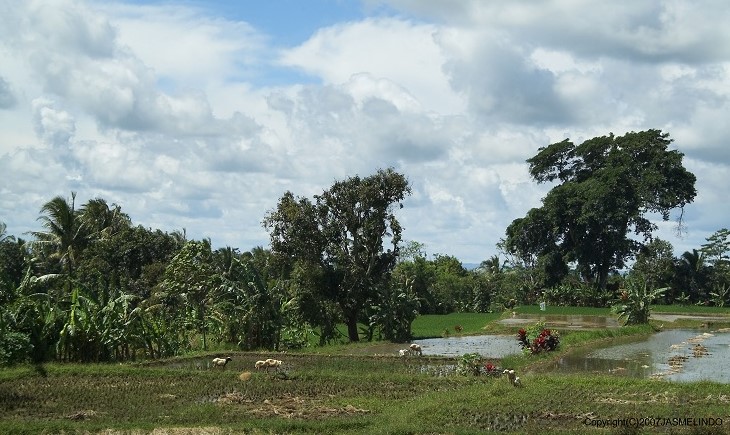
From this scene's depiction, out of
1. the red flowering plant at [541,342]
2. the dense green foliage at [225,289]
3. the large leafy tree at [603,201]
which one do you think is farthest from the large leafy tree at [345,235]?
the large leafy tree at [603,201]

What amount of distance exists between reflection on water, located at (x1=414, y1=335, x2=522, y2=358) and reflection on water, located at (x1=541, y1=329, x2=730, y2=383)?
2.58m

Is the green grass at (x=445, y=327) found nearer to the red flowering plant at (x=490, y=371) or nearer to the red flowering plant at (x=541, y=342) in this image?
the red flowering plant at (x=541, y=342)

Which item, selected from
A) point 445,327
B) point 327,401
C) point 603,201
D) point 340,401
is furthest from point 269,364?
point 603,201

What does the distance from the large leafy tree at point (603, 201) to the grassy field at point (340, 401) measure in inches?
1363

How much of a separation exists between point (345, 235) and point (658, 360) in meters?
12.2

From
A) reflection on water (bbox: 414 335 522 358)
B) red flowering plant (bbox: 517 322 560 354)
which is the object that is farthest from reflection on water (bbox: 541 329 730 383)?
reflection on water (bbox: 414 335 522 358)

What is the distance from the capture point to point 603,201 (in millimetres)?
50188

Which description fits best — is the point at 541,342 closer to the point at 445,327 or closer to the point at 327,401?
the point at 327,401

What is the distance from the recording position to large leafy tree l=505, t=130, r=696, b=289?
5062cm

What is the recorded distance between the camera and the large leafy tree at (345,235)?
2784 cm

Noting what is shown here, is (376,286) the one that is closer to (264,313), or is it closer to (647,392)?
(264,313)

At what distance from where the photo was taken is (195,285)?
25266 mm

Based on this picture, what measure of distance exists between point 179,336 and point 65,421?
1355 cm

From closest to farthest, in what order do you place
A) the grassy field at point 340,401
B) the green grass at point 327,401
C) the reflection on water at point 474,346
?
the grassy field at point 340,401 < the green grass at point 327,401 < the reflection on water at point 474,346
